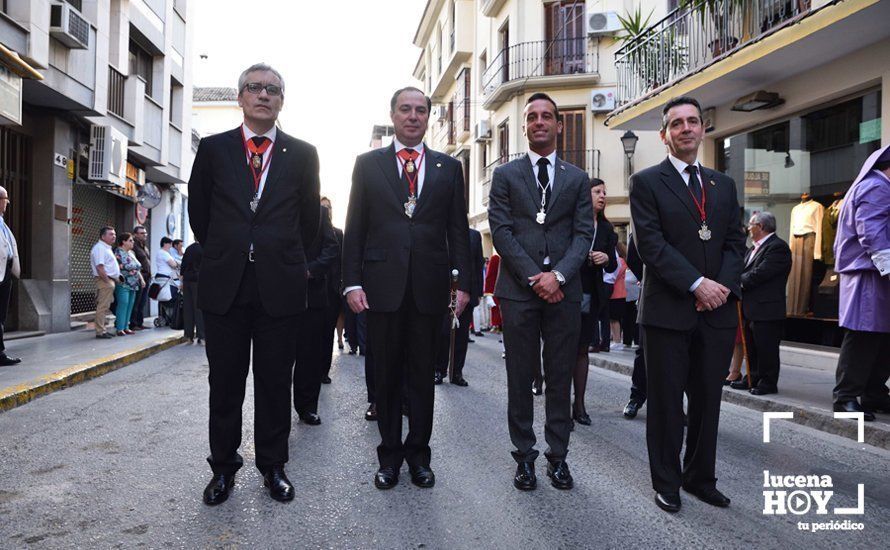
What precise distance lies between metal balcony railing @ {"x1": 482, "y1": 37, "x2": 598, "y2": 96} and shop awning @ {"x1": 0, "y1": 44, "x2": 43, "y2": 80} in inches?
678

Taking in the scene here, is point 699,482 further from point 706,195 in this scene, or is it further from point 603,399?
point 603,399

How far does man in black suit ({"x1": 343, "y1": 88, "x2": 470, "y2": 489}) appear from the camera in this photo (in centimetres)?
401

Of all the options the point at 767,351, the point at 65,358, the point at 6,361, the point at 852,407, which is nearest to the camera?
the point at 852,407

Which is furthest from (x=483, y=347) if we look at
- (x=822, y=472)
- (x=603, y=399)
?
(x=822, y=472)

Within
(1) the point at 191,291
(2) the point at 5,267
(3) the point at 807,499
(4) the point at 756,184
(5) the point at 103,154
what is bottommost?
(3) the point at 807,499

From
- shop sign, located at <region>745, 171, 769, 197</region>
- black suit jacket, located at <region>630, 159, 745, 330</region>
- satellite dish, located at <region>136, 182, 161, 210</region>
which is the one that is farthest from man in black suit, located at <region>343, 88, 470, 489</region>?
satellite dish, located at <region>136, 182, 161, 210</region>

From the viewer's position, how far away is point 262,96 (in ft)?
12.5

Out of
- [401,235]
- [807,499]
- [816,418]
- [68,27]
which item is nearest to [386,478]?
[401,235]

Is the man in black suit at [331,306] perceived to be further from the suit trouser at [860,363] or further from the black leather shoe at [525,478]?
the suit trouser at [860,363]

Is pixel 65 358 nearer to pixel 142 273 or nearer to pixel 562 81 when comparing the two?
pixel 142 273

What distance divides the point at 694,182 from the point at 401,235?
1654 millimetres

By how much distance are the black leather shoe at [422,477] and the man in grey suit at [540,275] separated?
467 mm

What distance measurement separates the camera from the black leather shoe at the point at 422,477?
3961 mm

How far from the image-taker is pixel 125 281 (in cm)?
1304
